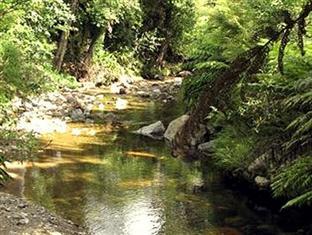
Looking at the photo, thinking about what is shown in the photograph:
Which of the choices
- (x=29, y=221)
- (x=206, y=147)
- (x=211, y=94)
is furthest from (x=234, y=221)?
(x=211, y=94)

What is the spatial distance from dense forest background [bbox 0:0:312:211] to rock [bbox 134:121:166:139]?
1.29 metres

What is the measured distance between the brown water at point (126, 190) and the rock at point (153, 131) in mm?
917

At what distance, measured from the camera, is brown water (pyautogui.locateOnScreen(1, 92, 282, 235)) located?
32.7ft

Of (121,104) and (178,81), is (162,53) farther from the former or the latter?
(121,104)

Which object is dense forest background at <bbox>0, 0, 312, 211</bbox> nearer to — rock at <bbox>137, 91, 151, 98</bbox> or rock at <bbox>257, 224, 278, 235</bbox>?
rock at <bbox>257, 224, 278, 235</bbox>

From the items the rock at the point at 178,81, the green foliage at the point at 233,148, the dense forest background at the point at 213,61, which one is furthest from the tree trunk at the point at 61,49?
the green foliage at the point at 233,148

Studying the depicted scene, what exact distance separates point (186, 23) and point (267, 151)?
24.6 meters

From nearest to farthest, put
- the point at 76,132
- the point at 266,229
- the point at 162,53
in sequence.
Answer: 1. the point at 266,229
2. the point at 76,132
3. the point at 162,53

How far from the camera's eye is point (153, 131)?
17469 mm

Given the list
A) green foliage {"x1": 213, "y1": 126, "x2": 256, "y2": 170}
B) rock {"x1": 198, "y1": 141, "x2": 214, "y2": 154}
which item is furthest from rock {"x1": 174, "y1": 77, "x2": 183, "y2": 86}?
green foliage {"x1": 213, "y1": 126, "x2": 256, "y2": 170}

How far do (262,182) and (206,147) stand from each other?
3906mm

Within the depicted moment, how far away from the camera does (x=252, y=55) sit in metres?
2.47

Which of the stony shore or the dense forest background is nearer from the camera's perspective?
the dense forest background

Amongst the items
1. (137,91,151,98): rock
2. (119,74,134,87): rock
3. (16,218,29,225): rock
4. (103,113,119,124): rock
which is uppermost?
(119,74,134,87): rock
